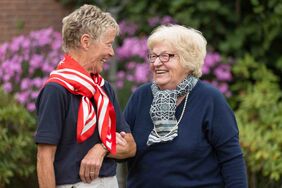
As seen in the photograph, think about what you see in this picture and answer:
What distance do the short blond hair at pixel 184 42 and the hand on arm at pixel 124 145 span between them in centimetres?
47

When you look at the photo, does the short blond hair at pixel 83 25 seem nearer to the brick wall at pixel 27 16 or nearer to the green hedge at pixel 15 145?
the green hedge at pixel 15 145

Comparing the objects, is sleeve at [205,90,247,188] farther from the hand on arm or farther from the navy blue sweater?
the hand on arm

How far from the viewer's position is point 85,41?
3119 millimetres

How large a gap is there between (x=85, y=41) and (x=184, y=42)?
631mm

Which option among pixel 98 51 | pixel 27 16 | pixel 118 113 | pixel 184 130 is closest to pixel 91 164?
pixel 118 113

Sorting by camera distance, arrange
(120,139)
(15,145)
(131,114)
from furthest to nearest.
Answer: (15,145)
(131,114)
(120,139)

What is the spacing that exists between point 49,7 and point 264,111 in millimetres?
3391

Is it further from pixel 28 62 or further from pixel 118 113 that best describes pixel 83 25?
pixel 28 62

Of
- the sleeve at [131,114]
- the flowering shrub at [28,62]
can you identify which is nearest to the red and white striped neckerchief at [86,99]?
the sleeve at [131,114]

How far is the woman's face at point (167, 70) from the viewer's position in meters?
3.52

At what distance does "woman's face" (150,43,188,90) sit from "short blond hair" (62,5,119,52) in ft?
1.48

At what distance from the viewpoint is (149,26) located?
26.6 feet

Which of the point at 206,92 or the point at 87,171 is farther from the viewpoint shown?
the point at 206,92

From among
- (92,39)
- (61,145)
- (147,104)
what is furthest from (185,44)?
(61,145)
